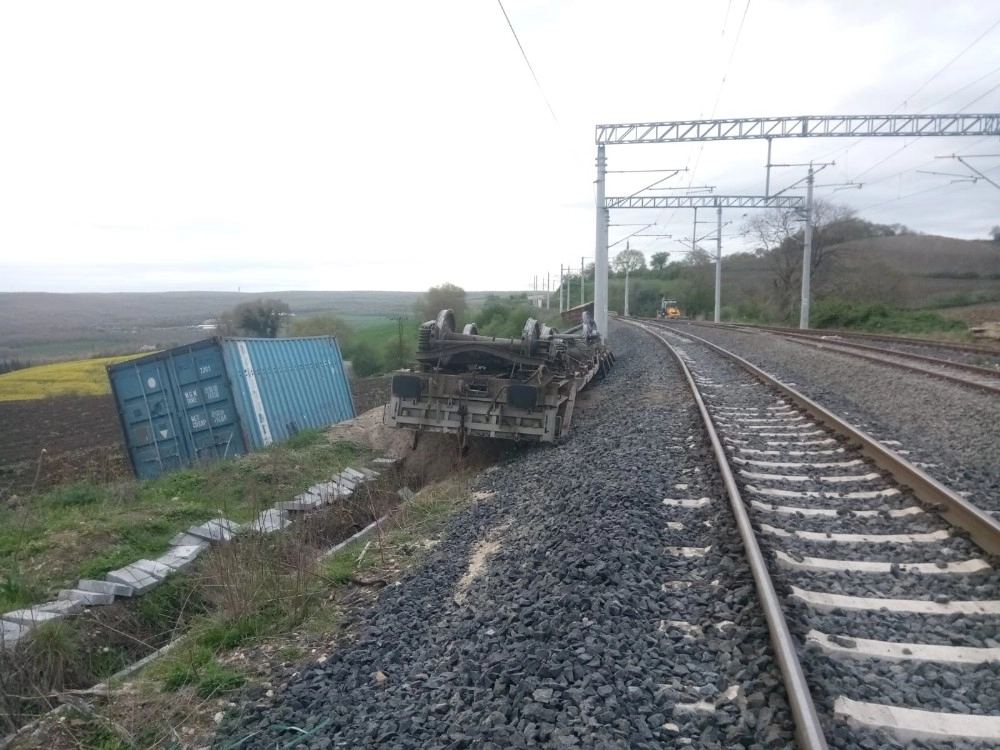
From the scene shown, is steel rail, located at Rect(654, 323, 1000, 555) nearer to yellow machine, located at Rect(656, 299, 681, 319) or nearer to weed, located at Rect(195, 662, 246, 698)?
weed, located at Rect(195, 662, 246, 698)

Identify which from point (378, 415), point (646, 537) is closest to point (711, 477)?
point (646, 537)

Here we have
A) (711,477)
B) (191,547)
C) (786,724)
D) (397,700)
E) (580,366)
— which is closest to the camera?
(786,724)

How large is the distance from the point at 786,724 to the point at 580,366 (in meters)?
10.5

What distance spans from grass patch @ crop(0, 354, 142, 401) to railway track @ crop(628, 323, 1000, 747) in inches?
1141

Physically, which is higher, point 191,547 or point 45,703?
point 45,703

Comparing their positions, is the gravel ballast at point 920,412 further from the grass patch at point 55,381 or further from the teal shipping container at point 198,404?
the grass patch at point 55,381

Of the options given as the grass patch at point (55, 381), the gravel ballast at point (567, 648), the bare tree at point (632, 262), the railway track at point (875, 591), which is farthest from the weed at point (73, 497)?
the bare tree at point (632, 262)

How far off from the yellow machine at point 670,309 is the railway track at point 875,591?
209 feet

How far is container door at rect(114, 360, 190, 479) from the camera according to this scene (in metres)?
15.2

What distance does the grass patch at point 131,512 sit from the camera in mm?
8078

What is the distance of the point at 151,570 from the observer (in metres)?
7.94

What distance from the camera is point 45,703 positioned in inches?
175

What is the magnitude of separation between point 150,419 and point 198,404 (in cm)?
117

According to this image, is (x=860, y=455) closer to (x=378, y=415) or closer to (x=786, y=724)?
(x=786, y=724)
